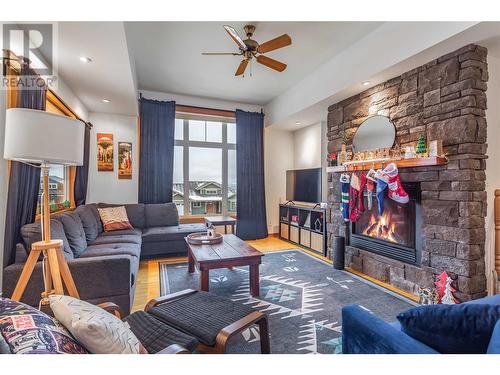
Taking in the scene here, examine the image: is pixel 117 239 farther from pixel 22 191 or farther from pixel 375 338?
pixel 375 338

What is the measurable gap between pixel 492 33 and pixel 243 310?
2967 millimetres

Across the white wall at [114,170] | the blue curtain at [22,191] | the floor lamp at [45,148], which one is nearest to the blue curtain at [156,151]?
the white wall at [114,170]

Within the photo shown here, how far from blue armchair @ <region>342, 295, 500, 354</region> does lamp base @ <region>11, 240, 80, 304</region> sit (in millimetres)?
1815

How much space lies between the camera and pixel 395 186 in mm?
2828

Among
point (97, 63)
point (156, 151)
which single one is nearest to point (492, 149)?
point (97, 63)

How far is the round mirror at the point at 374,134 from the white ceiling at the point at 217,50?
3.39ft

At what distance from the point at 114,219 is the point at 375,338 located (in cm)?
398

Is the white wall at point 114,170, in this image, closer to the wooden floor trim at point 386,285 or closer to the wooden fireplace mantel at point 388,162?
the wooden fireplace mantel at point 388,162

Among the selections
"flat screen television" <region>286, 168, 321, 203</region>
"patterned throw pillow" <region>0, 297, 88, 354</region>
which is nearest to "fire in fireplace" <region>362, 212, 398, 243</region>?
"flat screen television" <region>286, 168, 321, 203</region>

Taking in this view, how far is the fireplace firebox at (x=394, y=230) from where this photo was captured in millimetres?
2824

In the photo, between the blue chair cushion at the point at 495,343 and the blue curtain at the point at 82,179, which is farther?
the blue curtain at the point at 82,179

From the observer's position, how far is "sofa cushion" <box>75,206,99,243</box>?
325cm
